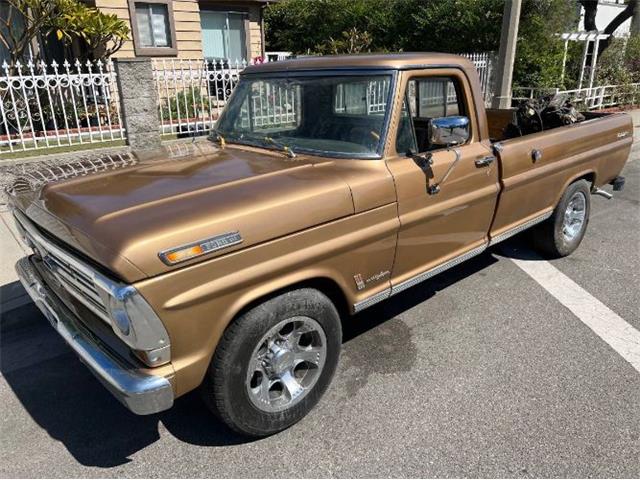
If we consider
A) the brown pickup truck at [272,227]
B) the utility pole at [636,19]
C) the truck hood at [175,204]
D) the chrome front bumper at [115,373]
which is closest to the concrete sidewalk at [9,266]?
the brown pickup truck at [272,227]

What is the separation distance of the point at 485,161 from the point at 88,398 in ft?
10.1

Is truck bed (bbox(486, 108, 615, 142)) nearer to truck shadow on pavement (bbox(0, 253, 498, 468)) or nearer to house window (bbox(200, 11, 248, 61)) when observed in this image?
truck shadow on pavement (bbox(0, 253, 498, 468))

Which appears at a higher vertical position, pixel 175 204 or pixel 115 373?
pixel 175 204

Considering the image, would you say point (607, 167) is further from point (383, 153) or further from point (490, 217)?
point (383, 153)

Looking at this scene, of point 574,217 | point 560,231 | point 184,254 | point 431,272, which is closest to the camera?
point 184,254

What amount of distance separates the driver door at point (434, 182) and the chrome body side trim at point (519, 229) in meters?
0.15

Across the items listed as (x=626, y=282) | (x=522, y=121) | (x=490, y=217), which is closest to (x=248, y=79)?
(x=490, y=217)

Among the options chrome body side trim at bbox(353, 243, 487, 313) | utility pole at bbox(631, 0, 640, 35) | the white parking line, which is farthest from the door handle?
utility pole at bbox(631, 0, 640, 35)

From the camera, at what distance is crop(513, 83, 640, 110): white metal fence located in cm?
1265

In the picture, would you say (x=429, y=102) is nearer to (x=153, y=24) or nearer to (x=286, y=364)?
(x=286, y=364)

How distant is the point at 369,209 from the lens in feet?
9.36

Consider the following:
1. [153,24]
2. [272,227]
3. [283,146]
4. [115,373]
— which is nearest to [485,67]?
[153,24]

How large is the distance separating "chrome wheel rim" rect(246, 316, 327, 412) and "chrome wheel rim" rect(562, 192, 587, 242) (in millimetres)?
3191

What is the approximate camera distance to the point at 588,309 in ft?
13.1
